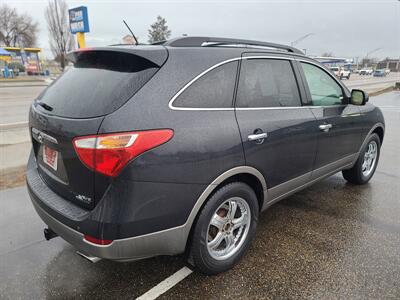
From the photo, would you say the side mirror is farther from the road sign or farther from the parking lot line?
the road sign

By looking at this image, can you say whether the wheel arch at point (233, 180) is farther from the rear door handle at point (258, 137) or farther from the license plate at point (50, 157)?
the license plate at point (50, 157)

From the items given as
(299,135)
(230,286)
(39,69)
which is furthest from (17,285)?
(39,69)

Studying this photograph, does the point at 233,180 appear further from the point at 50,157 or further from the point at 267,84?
the point at 50,157

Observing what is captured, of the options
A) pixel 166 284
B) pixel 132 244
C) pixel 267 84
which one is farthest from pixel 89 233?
pixel 267 84

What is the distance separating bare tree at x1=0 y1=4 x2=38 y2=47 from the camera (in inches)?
2130

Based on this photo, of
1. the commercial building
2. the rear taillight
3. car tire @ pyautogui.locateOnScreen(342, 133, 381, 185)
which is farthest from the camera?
the commercial building

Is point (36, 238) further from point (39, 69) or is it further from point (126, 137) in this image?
point (39, 69)

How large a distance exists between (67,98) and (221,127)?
1.17m

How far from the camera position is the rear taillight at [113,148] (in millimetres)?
1890

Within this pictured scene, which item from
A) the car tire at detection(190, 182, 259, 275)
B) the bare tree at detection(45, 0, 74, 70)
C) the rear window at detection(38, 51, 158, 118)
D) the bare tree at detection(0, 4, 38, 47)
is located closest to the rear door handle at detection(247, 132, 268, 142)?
the car tire at detection(190, 182, 259, 275)

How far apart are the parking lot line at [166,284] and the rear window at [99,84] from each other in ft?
4.61

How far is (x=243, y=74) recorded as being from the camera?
2.63 meters

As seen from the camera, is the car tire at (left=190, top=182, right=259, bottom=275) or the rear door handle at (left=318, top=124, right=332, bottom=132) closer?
the car tire at (left=190, top=182, right=259, bottom=275)

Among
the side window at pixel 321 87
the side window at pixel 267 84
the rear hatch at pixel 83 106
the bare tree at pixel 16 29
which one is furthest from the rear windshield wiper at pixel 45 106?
the bare tree at pixel 16 29
